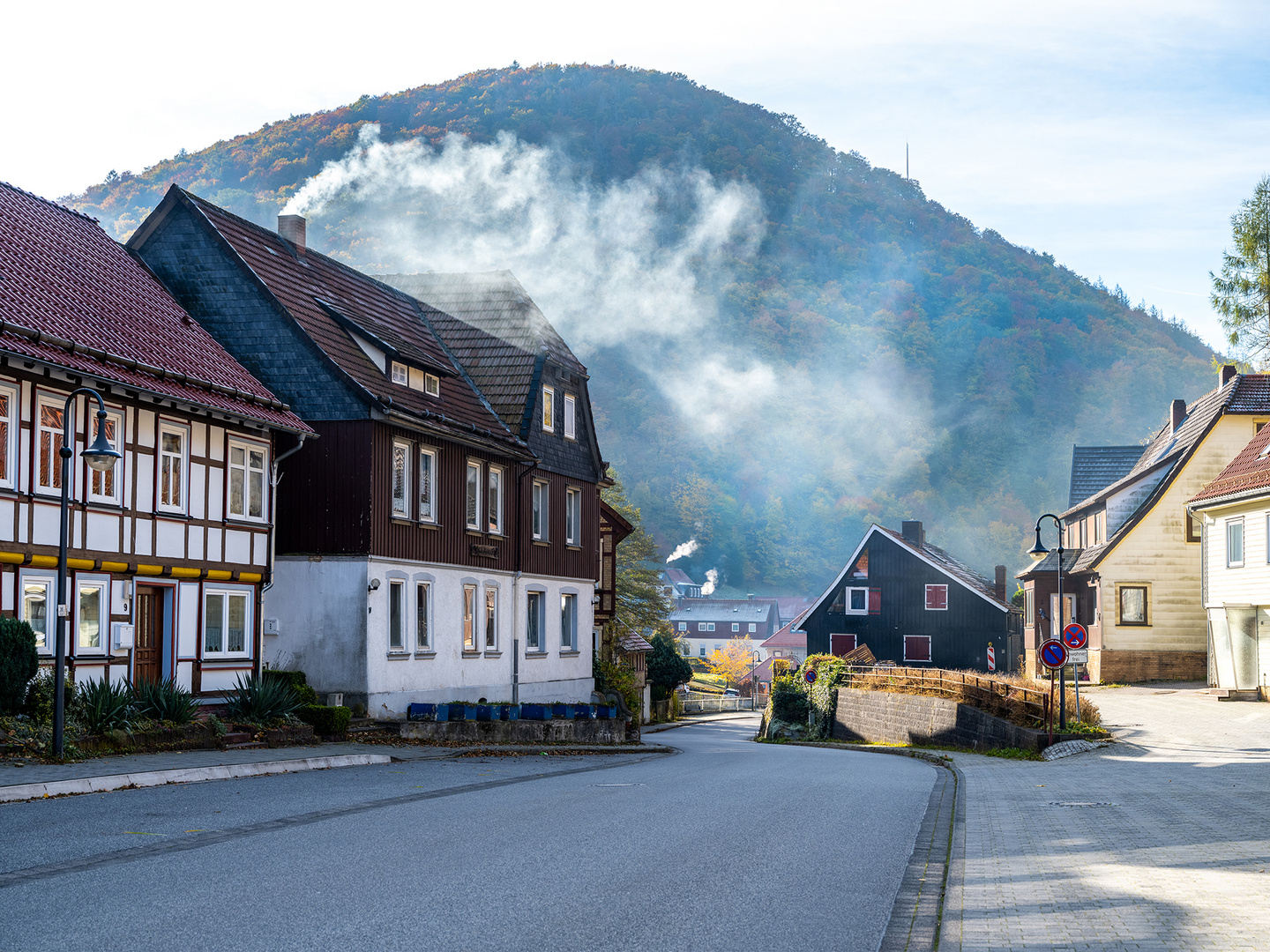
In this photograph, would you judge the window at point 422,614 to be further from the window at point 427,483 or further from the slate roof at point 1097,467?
the slate roof at point 1097,467

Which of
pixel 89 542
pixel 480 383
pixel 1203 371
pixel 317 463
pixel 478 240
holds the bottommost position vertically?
pixel 89 542

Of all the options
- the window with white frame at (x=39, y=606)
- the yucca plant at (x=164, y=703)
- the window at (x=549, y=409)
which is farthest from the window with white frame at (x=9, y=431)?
the window at (x=549, y=409)

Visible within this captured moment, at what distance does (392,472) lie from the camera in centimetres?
2758

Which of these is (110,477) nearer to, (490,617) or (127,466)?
(127,466)

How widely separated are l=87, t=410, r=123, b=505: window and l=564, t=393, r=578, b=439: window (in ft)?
54.7

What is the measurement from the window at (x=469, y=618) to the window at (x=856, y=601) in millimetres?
38228

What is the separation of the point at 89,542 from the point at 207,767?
232 inches

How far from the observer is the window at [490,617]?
3206cm

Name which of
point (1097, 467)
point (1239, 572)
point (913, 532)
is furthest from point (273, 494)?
point (913, 532)

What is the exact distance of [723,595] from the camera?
175500mm

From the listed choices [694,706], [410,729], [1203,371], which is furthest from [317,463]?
[1203,371]

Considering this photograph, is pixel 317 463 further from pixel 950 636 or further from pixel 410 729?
pixel 950 636

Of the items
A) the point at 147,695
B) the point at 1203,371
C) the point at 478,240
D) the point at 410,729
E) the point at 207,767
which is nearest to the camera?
the point at 207,767

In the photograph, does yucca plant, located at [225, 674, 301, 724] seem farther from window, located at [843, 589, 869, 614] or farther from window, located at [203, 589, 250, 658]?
window, located at [843, 589, 869, 614]
